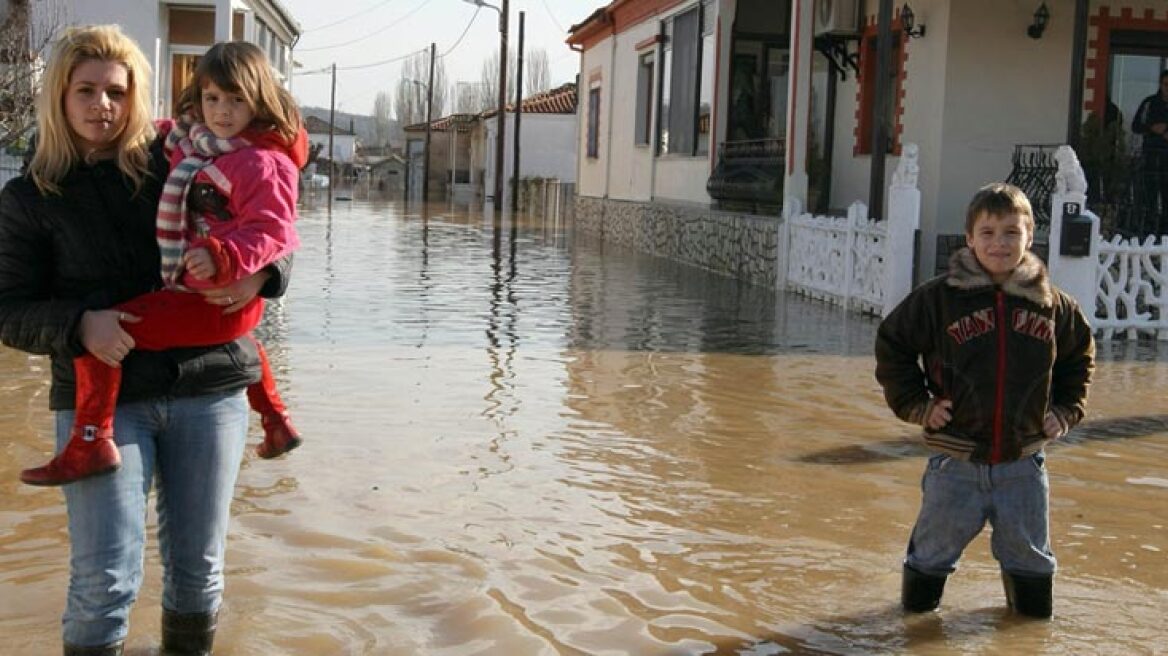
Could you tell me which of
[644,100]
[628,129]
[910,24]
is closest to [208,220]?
[910,24]

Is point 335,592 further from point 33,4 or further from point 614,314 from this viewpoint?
point 33,4

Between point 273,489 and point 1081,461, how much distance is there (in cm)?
392

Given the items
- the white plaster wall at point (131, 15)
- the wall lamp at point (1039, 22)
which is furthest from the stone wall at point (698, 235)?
the white plaster wall at point (131, 15)

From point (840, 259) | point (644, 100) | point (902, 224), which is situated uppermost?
point (644, 100)

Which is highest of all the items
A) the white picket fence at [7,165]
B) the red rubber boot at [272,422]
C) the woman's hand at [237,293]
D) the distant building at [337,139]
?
the distant building at [337,139]

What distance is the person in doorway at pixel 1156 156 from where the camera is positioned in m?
14.2

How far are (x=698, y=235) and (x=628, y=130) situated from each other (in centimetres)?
662

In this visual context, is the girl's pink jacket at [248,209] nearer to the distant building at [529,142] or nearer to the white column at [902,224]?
the white column at [902,224]

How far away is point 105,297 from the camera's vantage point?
11.8 feet

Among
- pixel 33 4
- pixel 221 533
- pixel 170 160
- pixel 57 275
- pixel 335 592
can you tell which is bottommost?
pixel 335 592

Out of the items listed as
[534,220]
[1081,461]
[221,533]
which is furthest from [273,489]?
[534,220]

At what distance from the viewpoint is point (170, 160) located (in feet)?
12.3

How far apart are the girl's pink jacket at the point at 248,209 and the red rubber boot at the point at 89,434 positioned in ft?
1.01

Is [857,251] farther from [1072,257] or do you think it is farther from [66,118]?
[66,118]
